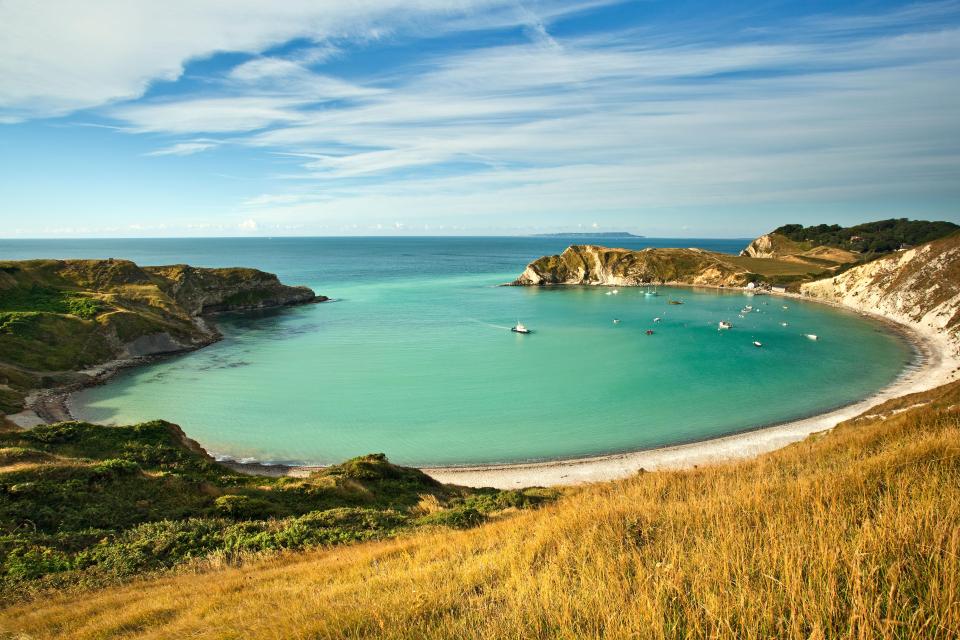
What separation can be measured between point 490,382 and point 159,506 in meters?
33.3

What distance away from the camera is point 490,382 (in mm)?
46062

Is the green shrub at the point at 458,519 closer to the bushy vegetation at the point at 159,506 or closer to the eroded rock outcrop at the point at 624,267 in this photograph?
the bushy vegetation at the point at 159,506

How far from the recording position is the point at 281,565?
10430mm

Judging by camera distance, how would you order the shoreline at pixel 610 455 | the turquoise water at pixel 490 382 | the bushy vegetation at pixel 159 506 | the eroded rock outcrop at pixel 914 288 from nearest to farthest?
the bushy vegetation at pixel 159 506, the shoreline at pixel 610 455, the turquoise water at pixel 490 382, the eroded rock outcrop at pixel 914 288

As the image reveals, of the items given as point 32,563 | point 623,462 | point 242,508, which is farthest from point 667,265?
point 32,563

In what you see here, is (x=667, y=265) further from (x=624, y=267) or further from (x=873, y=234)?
(x=873, y=234)

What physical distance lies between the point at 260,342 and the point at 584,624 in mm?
67467

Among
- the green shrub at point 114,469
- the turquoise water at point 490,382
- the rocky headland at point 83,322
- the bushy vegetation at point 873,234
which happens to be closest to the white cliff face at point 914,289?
the turquoise water at point 490,382

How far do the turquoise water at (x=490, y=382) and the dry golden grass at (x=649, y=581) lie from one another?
75.8 ft

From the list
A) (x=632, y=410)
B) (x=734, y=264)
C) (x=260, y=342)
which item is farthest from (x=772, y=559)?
(x=734, y=264)

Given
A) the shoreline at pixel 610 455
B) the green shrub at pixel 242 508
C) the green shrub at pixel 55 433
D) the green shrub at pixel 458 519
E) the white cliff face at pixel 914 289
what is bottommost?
the shoreline at pixel 610 455

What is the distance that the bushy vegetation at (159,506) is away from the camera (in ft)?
36.8

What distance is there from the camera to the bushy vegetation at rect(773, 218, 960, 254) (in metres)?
142

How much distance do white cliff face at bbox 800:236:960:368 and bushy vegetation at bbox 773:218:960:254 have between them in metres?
60.9
